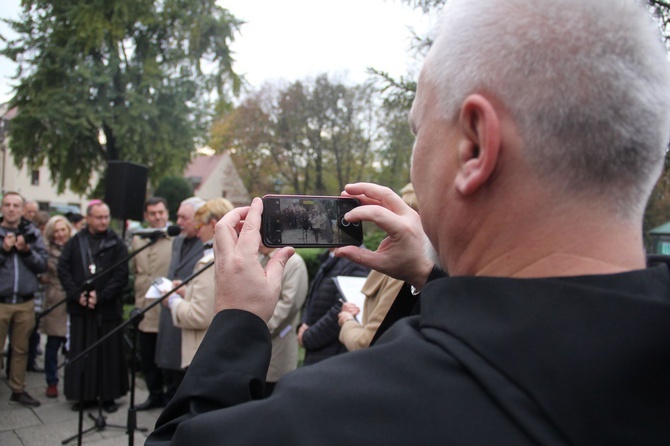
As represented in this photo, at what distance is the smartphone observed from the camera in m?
1.51

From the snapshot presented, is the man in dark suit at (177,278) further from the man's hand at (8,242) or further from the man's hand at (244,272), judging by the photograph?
the man's hand at (244,272)

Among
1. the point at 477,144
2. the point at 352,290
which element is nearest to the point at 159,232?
the point at 352,290

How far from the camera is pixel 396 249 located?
1.43 meters

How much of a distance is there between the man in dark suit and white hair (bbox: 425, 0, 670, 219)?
4.86 metres

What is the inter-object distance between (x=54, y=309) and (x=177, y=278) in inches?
80.8

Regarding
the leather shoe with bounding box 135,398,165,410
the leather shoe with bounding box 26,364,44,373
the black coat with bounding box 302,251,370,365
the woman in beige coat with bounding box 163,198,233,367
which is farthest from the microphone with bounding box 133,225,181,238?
the leather shoe with bounding box 26,364,44,373

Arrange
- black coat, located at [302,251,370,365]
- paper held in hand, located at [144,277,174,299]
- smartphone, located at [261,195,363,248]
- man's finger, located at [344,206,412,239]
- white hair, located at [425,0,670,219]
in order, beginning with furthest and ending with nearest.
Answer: paper held in hand, located at [144,277,174,299] → black coat, located at [302,251,370,365] → smartphone, located at [261,195,363,248] → man's finger, located at [344,206,412,239] → white hair, located at [425,0,670,219]

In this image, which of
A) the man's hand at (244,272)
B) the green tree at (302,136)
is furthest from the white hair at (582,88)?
the green tree at (302,136)

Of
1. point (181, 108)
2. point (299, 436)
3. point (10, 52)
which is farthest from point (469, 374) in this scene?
point (10, 52)

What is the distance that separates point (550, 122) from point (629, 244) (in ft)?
0.73

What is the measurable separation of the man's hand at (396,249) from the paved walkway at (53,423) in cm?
→ 448

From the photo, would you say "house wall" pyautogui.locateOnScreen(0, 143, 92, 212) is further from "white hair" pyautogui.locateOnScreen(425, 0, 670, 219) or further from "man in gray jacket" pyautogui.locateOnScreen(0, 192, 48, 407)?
"white hair" pyautogui.locateOnScreen(425, 0, 670, 219)

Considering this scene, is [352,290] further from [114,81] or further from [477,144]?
[114,81]

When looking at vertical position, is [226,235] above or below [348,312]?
above
